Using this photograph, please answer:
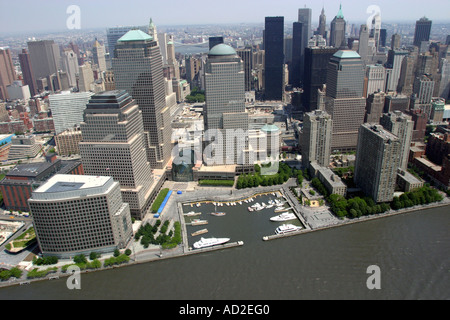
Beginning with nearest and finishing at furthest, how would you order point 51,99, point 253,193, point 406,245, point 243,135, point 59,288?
1. point 59,288
2. point 406,245
3. point 253,193
4. point 243,135
5. point 51,99

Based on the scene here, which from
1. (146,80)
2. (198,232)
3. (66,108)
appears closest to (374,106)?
(146,80)

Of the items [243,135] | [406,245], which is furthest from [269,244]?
[243,135]

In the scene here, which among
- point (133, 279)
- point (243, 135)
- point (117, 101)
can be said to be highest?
point (117, 101)

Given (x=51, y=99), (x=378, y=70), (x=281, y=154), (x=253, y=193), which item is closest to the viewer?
(x=253, y=193)

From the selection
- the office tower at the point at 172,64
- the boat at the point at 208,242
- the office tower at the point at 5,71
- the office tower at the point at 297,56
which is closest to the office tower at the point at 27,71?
the office tower at the point at 5,71

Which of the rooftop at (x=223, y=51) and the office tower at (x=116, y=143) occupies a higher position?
the rooftop at (x=223, y=51)

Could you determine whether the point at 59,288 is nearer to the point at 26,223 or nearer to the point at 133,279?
the point at 133,279

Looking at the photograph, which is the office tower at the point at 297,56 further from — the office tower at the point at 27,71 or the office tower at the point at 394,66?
the office tower at the point at 27,71

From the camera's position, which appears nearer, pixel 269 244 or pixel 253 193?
pixel 269 244
